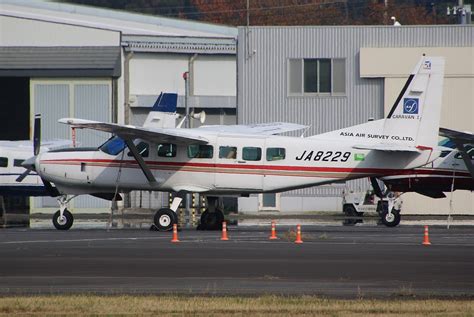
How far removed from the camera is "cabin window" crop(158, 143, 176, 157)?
102ft

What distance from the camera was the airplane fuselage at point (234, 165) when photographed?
Result: 101 ft

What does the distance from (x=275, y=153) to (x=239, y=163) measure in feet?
3.19

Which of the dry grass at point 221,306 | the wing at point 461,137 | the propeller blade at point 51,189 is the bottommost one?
the dry grass at point 221,306

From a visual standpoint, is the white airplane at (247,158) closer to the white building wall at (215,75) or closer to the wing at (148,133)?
the wing at (148,133)

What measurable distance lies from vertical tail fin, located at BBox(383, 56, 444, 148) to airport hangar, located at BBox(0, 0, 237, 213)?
2041 cm

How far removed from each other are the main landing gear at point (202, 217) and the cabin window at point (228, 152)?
1591 millimetres

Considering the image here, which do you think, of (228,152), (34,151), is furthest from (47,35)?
(228,152)

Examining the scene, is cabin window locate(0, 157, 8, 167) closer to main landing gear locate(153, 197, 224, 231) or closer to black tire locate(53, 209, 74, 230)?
black tire locate(53, 209, 74, 230)

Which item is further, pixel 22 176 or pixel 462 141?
pixel 22 176

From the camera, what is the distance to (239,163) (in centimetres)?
3106

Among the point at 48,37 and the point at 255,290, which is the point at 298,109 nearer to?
the point at 48,37

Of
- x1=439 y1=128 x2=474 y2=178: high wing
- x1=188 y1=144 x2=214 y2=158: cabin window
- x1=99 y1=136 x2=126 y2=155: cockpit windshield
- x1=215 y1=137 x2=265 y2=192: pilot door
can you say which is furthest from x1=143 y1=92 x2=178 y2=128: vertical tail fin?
x1=439 y1=128 x2=474 y2=178: high wing

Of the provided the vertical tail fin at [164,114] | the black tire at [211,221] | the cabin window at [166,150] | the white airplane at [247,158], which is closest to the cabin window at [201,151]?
the white airplane at [247,158]

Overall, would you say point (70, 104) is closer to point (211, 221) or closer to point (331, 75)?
point (331, 75)
